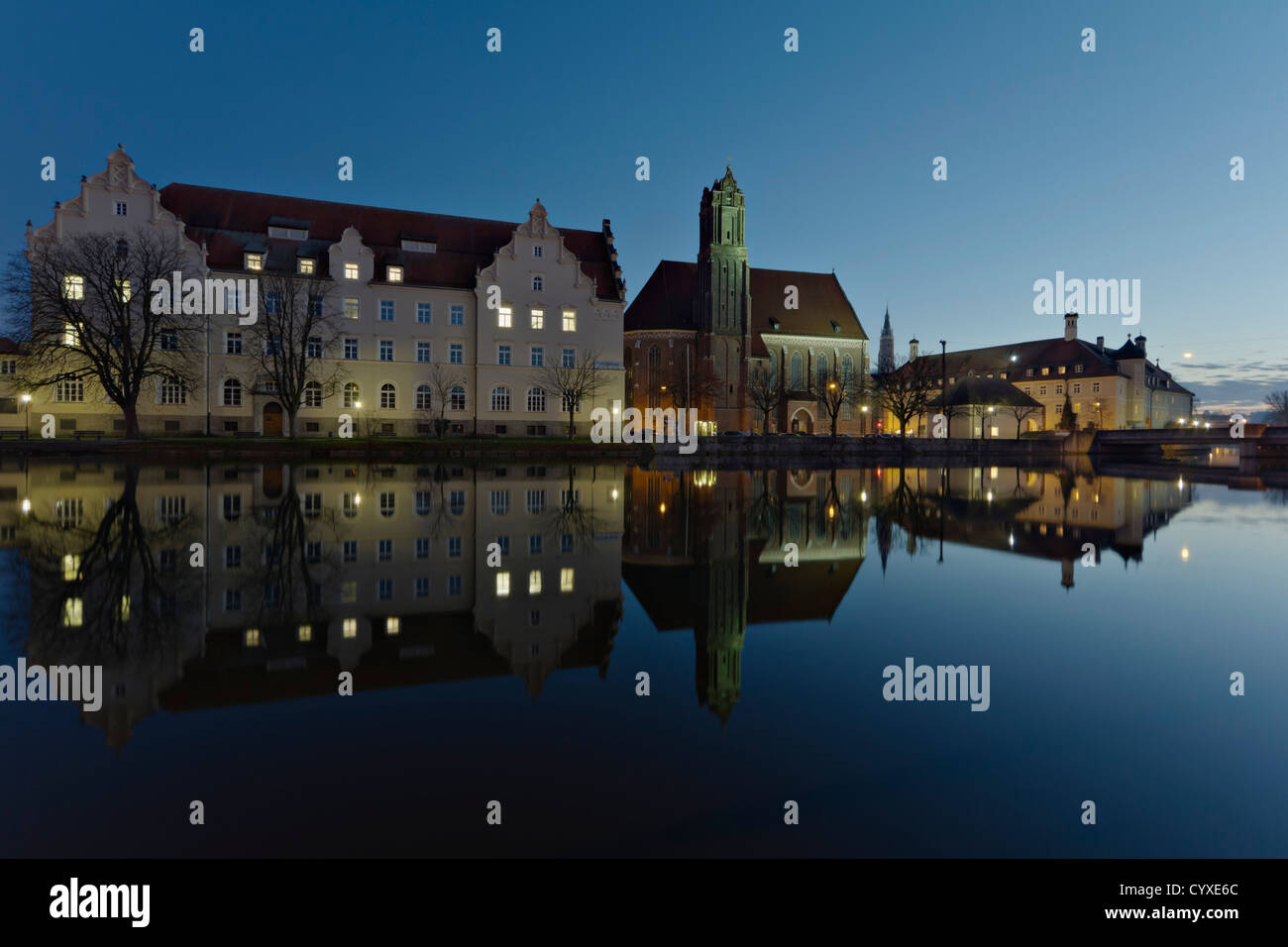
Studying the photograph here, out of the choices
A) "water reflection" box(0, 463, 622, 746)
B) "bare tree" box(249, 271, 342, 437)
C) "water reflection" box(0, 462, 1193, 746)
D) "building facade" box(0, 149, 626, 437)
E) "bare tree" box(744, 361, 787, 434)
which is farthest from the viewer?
"bare tree" box(744, 361, 787, 434)

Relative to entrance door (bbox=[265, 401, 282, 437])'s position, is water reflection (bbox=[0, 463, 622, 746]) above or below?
below

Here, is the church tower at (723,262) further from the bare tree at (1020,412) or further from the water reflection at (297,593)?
the water reflection at (297,593)


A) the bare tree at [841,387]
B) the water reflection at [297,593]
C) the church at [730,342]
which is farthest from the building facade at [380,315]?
the water reflection at [297,593]

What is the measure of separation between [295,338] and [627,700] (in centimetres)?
5302

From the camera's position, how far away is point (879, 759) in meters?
4.76

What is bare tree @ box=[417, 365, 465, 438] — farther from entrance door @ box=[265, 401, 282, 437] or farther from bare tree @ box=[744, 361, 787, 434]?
bare tree @ box=[744, 361, 787, 434]

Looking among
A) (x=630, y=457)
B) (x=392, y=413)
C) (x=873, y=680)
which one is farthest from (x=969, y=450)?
(x=873, y=680)

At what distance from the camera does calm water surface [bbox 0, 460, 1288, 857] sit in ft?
12.8

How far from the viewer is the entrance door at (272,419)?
177ft

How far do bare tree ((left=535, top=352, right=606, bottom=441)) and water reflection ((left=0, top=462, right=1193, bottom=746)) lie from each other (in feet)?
113

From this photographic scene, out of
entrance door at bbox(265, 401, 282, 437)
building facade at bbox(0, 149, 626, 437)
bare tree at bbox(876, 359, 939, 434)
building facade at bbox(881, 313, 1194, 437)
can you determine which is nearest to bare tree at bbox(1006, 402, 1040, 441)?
building facade at bbox(881, 313, 1194, 437)

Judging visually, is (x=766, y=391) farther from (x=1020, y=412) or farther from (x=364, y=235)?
(x=364, y=235)

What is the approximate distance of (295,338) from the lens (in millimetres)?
51781
